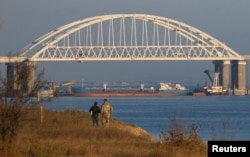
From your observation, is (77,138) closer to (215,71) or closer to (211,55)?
(211,55)

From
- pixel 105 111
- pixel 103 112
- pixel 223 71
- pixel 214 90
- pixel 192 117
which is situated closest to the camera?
pixel 105 111

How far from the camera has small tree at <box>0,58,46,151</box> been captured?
2111 centimetres

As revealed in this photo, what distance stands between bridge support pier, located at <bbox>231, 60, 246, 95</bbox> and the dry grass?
11303cm

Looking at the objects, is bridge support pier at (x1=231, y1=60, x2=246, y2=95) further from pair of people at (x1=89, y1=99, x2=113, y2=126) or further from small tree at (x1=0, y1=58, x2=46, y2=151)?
small tree at (x1=0, y1=58, x2=46, y2=151)

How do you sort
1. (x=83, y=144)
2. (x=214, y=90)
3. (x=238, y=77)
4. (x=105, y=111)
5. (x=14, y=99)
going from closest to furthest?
(x=14, y=99)
(x=83, y=144)
(x=105, y=111)
(x=238, y=77)
(x=214, y=90)

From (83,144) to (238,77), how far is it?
127334 mm

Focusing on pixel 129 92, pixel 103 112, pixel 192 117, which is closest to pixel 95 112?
pixel 103 112

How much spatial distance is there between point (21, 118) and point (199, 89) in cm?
13788

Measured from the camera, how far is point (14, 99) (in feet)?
71.1

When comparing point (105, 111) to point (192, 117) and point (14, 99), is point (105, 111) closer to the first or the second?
point (14, 99)

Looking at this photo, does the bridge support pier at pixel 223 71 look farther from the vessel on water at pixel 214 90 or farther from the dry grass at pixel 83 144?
the dry grass at pixel 83 144

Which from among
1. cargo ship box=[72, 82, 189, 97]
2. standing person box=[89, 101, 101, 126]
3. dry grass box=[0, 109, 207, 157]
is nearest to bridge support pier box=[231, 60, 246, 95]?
cargo ship box=[72, 82, 189, 97]

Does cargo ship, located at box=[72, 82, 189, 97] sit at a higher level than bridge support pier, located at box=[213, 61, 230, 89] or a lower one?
lower

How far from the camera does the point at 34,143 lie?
66.4ft
